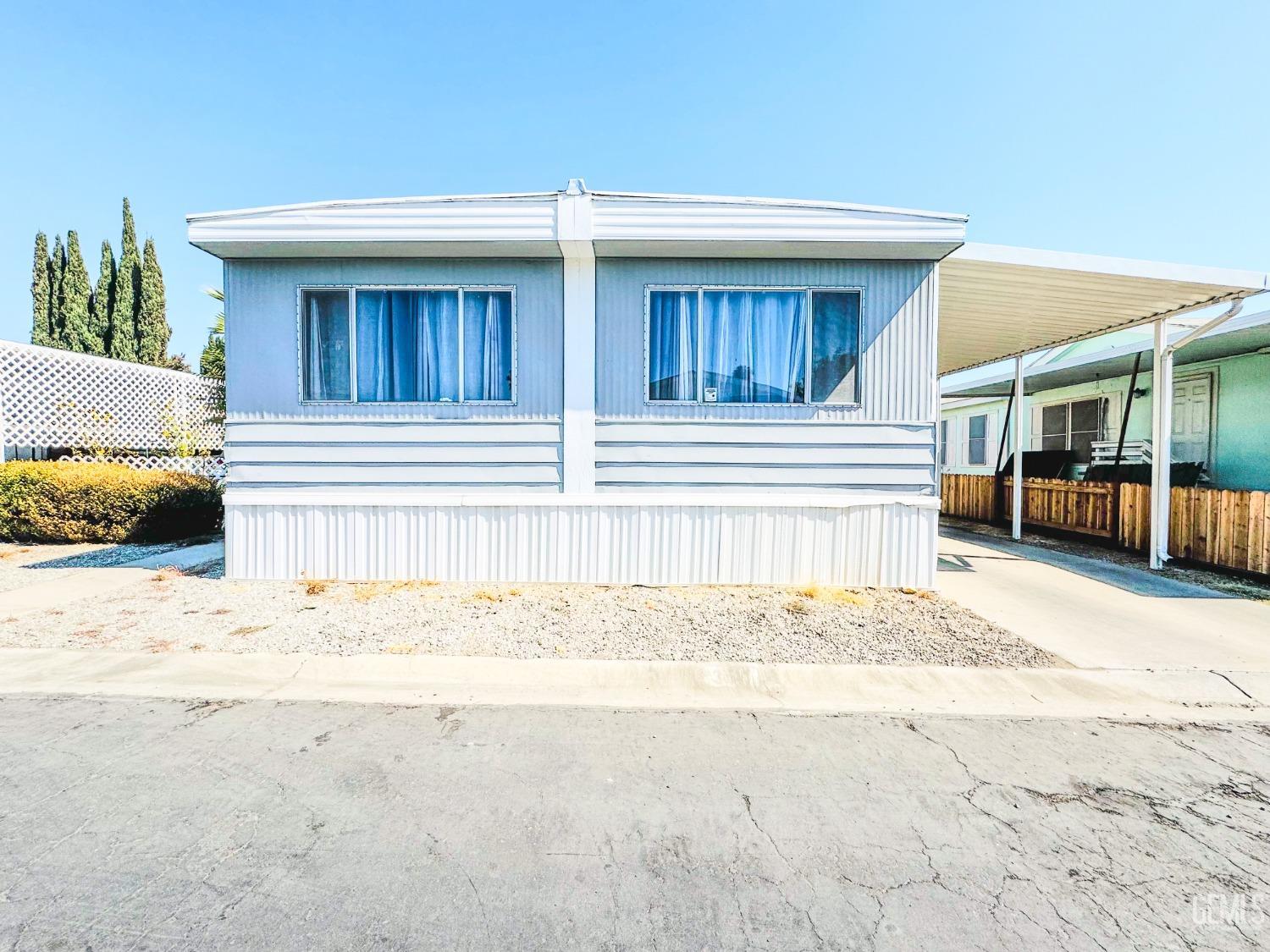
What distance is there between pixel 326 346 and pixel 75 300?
2322 centimetres

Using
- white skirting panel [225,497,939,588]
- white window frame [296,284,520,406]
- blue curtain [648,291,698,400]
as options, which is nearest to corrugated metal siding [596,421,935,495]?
white skirting panel [225,497,939,588]

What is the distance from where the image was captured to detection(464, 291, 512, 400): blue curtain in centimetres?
623

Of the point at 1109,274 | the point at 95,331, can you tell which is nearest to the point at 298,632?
the point at 1109,274

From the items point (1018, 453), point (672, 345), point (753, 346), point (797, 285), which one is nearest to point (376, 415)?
point (672, 345)

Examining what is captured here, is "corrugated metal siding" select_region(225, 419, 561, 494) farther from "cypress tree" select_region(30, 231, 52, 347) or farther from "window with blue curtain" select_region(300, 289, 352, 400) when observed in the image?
"cypress tree" select_region(30, 231, 52, 347)

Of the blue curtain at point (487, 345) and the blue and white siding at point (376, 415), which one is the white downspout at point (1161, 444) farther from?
the blue curtain at point (487, 345)

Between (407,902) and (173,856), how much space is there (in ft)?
3.27

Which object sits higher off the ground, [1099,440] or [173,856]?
[1099,440]

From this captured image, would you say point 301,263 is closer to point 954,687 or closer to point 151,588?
point 151,588

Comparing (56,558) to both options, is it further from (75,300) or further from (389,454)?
Result: (75,300)

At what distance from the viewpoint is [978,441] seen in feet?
57.0

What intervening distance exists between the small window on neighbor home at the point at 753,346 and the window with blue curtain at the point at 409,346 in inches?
66.4

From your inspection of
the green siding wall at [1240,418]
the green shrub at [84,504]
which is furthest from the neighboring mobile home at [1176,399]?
the green shrub at [84,504]

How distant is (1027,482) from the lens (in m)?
12.0
